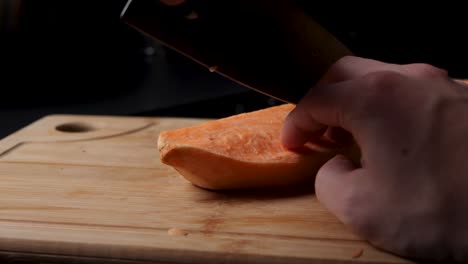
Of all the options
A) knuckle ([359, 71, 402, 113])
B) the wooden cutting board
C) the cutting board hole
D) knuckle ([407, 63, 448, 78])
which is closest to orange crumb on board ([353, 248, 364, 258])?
the wooden cutting board

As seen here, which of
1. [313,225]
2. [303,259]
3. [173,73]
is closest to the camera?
[303,259]

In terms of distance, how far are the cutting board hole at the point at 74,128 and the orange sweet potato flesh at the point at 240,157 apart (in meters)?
0.48

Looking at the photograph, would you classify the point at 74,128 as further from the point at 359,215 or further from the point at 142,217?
the point at 359,215

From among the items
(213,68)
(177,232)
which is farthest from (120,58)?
(177,232)

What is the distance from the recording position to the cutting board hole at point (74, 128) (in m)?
1.59

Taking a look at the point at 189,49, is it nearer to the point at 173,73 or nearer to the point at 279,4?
the point at 279,4

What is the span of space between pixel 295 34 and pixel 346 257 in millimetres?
Result: 421

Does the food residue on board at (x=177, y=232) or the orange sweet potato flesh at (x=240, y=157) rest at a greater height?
the orange sweet potato flesh at (x=240, y=157)

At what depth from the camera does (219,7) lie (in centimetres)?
101

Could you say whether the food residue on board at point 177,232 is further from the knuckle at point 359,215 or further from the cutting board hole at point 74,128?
the cutting board hole at point 74,128

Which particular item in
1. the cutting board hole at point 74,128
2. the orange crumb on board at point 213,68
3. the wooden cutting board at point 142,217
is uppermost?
the orange crumb on board at point 213,68

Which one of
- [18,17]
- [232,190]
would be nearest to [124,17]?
[232,190]

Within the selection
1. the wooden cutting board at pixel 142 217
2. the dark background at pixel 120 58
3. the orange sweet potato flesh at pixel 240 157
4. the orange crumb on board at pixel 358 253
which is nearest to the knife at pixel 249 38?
the orange sweet potato flesh at pixel 240 157

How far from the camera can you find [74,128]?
1.61m
